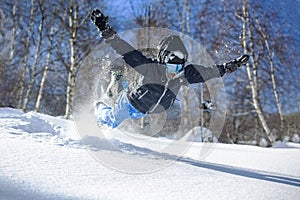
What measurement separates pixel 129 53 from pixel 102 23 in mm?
323

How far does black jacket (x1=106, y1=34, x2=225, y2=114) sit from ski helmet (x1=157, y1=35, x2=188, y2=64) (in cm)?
7

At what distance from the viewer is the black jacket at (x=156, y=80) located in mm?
2543

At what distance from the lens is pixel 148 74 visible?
264cm

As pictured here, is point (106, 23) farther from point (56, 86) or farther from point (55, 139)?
point (56, 86)

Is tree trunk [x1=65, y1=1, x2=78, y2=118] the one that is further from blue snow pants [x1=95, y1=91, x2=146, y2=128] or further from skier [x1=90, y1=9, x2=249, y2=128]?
Result: skier [x1=90, y1=9, x2=249, y2=128]

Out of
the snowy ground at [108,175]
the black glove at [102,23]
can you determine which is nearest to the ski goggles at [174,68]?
the black glove at [102,23]

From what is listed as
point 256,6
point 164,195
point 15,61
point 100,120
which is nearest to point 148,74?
point 100,120

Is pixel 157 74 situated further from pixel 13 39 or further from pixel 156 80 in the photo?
pixel 13 39

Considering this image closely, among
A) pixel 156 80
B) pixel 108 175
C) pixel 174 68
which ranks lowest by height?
pixel 108 175

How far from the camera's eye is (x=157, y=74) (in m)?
2.65

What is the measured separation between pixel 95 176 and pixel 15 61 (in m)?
8.63

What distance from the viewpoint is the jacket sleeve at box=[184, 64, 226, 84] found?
2.79 m

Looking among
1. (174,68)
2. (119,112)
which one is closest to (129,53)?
(174,68)

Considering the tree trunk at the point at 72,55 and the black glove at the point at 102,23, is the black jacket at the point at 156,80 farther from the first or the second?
the tree trunk at the point at 72,55
